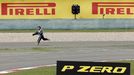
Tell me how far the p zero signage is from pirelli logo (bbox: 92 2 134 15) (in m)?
44.0

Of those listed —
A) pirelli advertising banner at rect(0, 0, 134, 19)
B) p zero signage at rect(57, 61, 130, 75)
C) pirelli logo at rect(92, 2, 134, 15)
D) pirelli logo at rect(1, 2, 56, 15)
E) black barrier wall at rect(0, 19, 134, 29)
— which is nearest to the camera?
p zero signage at rect(57, 61, 130, 75)

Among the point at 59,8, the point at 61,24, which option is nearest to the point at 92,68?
the point at 61,24

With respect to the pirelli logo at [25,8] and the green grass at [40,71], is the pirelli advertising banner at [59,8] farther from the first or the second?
the green grass at [40,71]

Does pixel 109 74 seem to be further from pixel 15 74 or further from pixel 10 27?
pixel 10 27

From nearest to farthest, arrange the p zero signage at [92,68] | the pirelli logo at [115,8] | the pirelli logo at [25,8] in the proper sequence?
the p zero signage at [92,68], the pirelli logo at [25,8], the pirelli logo at [115,8]

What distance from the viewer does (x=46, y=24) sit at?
48438 millimetres

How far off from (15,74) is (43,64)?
3937mm

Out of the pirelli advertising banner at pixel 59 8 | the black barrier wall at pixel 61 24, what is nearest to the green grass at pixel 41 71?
the black barrier wall at pixel 61 24

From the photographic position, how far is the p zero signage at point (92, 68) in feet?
35.1

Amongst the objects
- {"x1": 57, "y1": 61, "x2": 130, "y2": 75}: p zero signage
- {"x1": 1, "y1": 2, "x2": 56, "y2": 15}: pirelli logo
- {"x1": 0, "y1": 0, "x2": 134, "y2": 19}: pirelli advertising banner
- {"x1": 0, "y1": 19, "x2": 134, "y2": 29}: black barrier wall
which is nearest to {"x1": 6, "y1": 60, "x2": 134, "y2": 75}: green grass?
{"x1": 57, "y1": 61, "x2": 130, "y2": 75}: p zero signage

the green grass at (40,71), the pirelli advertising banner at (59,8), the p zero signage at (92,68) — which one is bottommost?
the green grass at (40,71)

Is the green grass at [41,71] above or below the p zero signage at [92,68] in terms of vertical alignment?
below

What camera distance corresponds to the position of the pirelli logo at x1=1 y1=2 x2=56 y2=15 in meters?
54.0

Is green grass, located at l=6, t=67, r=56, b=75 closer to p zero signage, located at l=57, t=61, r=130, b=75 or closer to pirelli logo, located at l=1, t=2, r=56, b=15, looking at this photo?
p zero signage, located at l=57, t=61, r=130, b=75
